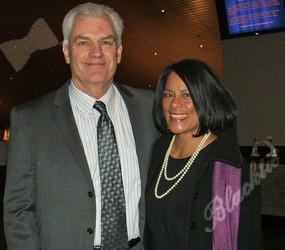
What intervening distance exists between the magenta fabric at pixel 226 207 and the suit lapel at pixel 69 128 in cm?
61

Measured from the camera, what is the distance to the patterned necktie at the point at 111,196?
179 centimetres


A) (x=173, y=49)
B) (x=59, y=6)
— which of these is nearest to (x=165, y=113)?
(x=59, y=6)

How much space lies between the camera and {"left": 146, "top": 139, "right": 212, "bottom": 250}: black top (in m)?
1.86

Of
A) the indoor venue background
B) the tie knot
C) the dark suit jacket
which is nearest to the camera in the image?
the dark suit jacket

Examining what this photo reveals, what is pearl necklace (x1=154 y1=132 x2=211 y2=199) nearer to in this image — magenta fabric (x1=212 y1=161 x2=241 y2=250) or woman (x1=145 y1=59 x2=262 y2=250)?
woman (x1=145 y1=59 x2=262 y2=250)

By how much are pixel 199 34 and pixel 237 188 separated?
7.90m

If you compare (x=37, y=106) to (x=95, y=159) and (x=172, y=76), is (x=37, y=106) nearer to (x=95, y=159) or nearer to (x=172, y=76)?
(x=95, y=159)

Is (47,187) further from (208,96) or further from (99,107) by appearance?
(208,96)

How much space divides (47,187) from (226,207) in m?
0.86

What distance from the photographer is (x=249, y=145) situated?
6344 mm

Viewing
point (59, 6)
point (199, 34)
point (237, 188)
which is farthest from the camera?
point (199, 34)

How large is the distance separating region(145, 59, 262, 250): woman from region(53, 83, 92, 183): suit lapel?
0.44m

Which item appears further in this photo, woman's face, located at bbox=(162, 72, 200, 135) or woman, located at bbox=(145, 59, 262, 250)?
woman's face, located at bbox=(162, 72, 200, 135)

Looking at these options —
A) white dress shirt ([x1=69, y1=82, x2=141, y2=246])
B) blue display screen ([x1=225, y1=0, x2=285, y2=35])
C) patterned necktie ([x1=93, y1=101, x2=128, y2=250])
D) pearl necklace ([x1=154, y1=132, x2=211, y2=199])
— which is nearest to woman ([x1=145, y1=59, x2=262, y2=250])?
pearl necklace ([x1=154, y1=132, x2=211, y2=199])
